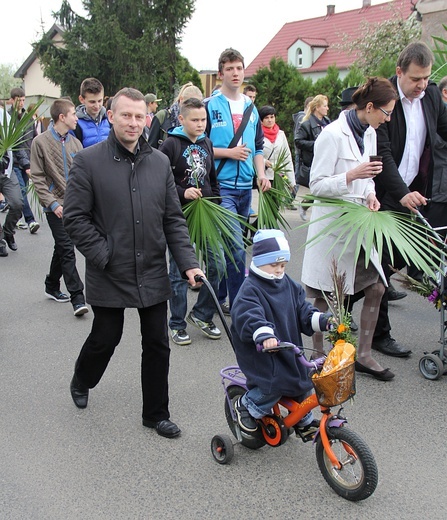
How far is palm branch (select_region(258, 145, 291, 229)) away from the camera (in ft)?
18.8

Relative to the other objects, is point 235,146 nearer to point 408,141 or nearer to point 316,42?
point 408,141

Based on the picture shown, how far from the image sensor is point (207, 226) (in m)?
5.10

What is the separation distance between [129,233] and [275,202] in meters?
2.52

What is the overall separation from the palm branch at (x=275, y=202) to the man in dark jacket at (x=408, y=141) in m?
1.06

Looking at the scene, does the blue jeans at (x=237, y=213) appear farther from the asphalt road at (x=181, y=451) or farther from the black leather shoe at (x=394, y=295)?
the black leather shoe at (x=394, y=295)

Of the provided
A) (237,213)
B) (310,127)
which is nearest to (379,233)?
(237,213)

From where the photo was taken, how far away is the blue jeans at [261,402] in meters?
3.45

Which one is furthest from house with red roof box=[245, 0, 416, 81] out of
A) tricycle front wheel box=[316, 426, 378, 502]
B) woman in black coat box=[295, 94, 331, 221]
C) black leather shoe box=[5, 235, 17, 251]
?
tricycle front wheel box=[316, 426, 378, 502]

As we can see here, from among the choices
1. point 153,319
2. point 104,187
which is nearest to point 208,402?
point 153,319

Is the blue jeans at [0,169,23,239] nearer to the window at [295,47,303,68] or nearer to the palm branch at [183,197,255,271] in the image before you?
the palm branch at [183,197,255,271]

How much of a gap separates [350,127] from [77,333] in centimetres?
308

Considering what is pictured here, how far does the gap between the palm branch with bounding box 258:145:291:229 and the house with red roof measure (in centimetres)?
3663

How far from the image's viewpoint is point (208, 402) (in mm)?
4453

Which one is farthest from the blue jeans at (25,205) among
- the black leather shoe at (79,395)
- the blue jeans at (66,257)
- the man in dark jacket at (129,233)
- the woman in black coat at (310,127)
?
the man in dark jacket at (129,233)
